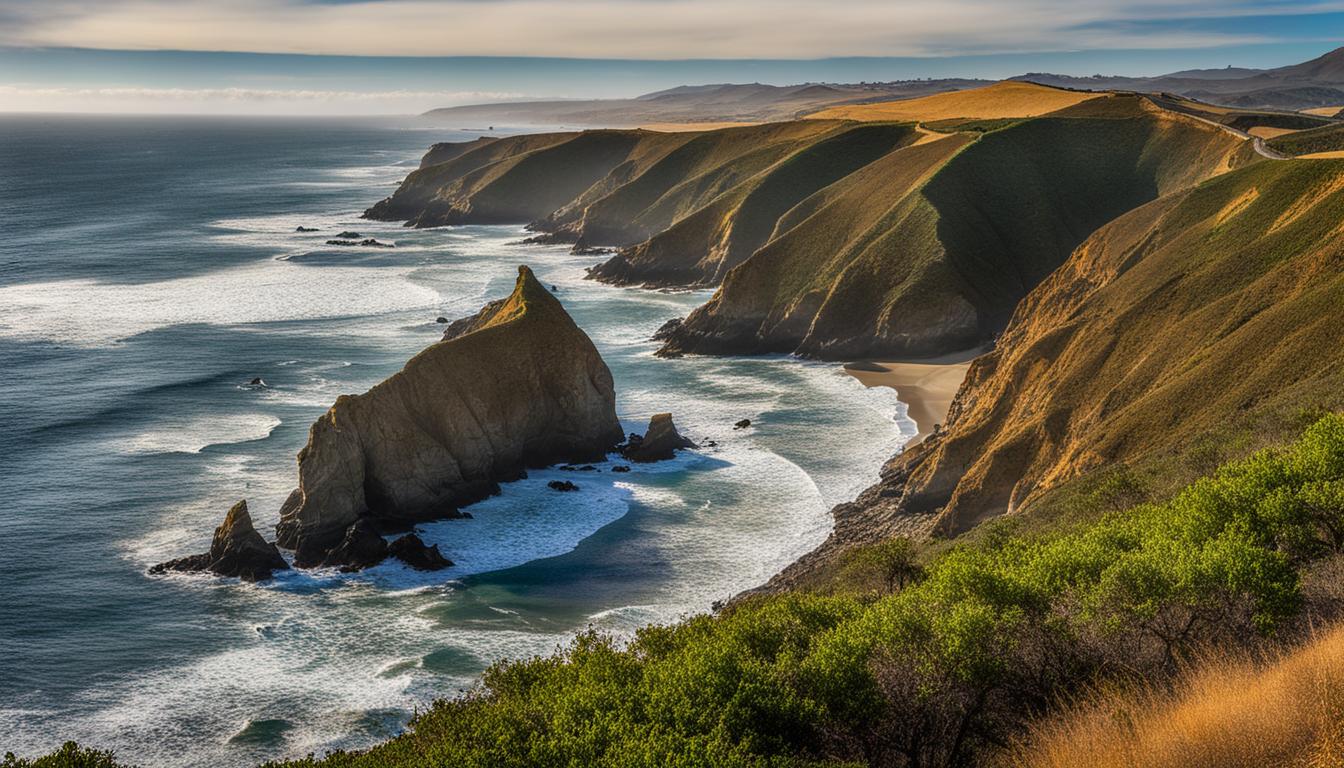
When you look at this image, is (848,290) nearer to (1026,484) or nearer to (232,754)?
(1026,484)

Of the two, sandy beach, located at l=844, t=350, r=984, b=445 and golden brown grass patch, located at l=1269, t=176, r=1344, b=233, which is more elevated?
golden brown grass patch, located at l=1269, t=176, r=1344, b=233

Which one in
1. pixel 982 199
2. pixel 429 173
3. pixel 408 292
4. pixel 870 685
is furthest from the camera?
pixel 429 173

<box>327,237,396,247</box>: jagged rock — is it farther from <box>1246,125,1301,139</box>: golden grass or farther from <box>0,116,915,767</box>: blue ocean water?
<box>1246,125,1301,139</box>: golden grass

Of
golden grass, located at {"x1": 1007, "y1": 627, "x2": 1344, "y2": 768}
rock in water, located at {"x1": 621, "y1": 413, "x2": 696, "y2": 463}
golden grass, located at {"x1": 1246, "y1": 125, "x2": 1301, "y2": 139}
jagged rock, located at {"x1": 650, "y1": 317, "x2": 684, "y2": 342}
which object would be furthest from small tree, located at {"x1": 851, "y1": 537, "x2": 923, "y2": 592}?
golden grass, located at {"x1": 1246, "y1": 125, "x2": 1301, "y2": 139}

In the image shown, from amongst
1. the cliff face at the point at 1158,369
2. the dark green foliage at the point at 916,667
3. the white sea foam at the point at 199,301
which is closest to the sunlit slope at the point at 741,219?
the white sea foam at the point at 199,301

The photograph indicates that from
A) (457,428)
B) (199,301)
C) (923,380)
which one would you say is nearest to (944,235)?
(923,380)

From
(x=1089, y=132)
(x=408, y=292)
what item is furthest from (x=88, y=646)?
(x=1089, y=132)
